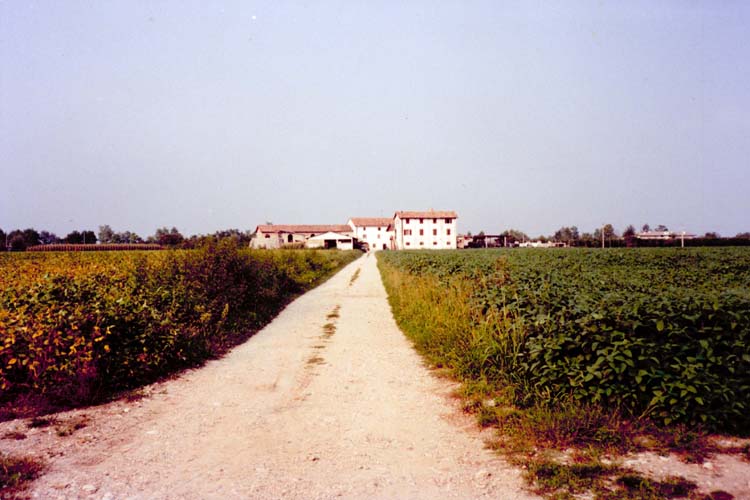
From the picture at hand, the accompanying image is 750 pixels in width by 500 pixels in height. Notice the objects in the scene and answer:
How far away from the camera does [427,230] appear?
94.8 meters

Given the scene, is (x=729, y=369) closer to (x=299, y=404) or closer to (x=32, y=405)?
(x=299, y=404)

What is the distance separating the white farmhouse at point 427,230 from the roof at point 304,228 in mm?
17051

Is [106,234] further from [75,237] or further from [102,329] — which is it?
[102,329]

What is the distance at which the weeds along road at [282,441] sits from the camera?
3568mm

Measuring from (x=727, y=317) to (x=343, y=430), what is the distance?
394cm

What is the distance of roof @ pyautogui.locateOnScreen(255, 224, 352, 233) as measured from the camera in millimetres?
103375

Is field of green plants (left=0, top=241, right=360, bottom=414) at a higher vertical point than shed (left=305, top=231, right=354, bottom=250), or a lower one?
lower

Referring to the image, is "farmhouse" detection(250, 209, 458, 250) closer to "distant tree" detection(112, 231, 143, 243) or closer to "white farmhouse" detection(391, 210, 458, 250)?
"white farmhouse" detection(391, 210, 458, 250)

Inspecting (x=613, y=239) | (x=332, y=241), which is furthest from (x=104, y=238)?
(x=613, y=239)

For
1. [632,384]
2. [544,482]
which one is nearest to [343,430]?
[544,482]

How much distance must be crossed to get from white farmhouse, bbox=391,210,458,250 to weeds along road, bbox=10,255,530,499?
87286mm

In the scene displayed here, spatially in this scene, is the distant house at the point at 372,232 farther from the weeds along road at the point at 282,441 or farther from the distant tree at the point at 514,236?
the weeds along road at the point at 282,441

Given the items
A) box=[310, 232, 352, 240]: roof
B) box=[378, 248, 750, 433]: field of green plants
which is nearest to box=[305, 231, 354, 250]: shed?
box=[310, 232, 352, 240]: roof

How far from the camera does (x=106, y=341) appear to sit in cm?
617
